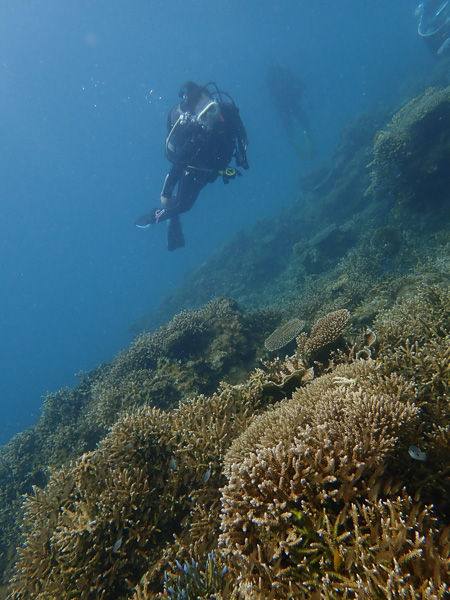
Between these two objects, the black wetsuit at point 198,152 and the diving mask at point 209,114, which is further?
the black wetsuit at point 198,152

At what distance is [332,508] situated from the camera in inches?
86.3

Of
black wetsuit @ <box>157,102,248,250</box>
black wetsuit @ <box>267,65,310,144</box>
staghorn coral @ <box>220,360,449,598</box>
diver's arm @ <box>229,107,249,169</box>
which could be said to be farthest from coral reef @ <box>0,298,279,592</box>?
black wetsuit @ <box>267,65,310,144</box>

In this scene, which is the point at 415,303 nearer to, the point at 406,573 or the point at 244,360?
the point at 244,360

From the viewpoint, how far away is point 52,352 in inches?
3337

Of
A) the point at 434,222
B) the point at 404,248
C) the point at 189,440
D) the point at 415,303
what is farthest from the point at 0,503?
the point at 434,222

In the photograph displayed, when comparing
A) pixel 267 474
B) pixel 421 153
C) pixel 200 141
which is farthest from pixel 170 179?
pixel 267 474

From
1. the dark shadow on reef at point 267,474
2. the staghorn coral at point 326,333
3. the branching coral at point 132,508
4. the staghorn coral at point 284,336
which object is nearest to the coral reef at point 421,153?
the dark shadow on reef at point 267,474

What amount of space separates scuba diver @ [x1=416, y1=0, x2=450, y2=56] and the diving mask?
2344 centimetres

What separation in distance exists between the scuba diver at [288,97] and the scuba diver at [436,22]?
11219 mm

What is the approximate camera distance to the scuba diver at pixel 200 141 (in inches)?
453

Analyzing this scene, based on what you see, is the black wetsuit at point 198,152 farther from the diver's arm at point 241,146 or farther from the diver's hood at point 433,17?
the diver's hood at point 433,17

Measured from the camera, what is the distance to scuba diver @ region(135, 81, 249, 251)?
37.7 feet

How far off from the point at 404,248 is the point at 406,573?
35.4 ft

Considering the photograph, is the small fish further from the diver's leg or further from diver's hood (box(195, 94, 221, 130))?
the diver's leg
